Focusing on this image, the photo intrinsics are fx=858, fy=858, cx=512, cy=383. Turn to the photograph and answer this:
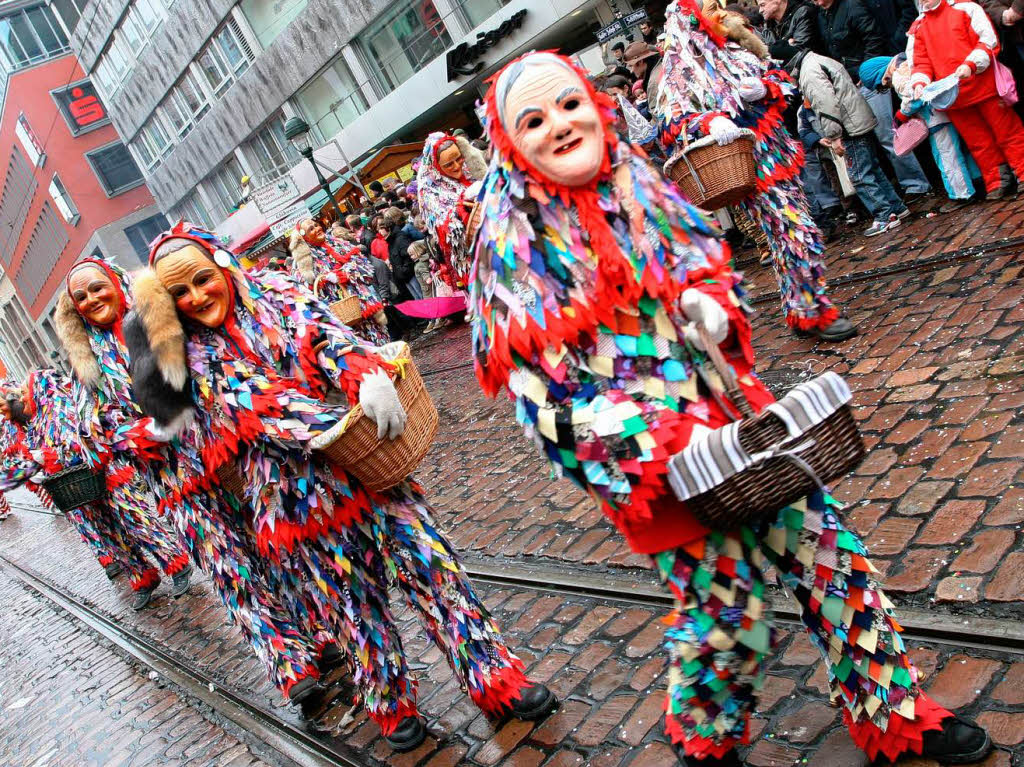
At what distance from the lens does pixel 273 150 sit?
30219 millimetres

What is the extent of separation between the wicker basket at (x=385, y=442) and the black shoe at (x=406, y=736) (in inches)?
44.5

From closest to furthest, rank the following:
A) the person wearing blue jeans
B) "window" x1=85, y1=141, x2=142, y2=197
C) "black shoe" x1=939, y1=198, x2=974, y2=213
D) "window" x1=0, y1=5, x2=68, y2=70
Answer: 1. "black shoe" x1=939, y1=198, x2=974, y2=213
2. the person wearing blue jeans
3. "window" x1=0, y1=5, x2=68, y2=70
4. "window" x1=85, y1=141, x2=142, y2=197

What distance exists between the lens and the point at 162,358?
3258mm

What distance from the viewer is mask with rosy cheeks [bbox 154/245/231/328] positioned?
3.28 meters

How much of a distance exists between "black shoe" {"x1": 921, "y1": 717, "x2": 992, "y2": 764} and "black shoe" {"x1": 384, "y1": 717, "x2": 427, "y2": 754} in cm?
207

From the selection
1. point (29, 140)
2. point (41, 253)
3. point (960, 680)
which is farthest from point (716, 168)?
point (41, 253)

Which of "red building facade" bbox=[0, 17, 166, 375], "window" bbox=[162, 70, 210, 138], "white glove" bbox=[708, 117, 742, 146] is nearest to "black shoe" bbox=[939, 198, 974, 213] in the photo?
"white glove" bbox=[708, 117, 742, 146]

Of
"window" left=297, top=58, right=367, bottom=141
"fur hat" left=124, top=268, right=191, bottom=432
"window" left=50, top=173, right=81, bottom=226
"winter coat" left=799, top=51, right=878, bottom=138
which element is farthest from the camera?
"window" left=50, top=173, right=81, bottom=226

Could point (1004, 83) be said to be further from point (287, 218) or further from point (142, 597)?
point (287, 218)

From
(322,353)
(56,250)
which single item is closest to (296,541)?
(322,353)

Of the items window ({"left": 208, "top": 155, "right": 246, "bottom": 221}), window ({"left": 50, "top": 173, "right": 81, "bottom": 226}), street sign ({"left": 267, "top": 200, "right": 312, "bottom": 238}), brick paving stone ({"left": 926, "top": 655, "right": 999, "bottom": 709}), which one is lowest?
brick paving stone ({"left": 926, "top": 655, "right": 999, "bottom": 709})

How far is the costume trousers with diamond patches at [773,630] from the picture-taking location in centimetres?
221

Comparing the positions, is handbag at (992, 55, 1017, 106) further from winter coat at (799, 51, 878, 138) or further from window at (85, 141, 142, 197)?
window at (85, 141, 142, 197)

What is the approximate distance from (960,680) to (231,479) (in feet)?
9.42
